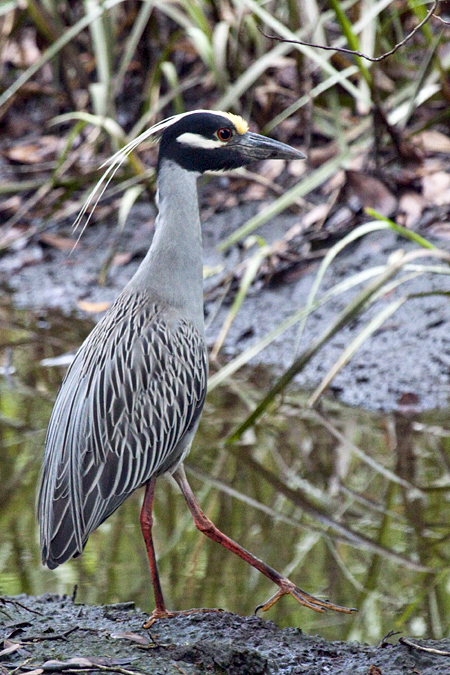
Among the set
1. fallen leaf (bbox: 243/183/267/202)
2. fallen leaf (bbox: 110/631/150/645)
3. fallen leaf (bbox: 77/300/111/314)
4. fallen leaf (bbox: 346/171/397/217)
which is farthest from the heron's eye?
fallen leaf (bbox: 243/183/267/202)

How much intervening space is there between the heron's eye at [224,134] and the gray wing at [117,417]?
A: 0.76 meters

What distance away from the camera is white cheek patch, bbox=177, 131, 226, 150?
3787 millimetres

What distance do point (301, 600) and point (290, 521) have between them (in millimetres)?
773

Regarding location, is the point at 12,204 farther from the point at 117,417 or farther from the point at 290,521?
the point at 117,417

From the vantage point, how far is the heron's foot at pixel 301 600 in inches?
136

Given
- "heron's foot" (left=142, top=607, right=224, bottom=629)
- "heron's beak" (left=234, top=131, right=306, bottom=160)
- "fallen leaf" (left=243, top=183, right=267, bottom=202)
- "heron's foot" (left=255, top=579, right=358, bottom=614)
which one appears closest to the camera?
"heron's foot" (left=142, top=607, right=224, bottom=629)

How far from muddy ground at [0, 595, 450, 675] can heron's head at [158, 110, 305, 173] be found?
1.81 metres

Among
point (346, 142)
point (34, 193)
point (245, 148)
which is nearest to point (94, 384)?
point (245, 148)

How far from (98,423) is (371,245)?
3.59m

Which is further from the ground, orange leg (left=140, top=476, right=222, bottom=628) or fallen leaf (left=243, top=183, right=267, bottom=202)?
fallen leaf (left=243, top=183, right=267, bottom=202)

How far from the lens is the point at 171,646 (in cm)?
302

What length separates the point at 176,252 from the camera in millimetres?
3756

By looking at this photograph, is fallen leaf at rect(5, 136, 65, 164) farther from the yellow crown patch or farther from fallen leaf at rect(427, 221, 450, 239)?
→ the yellow crown patch

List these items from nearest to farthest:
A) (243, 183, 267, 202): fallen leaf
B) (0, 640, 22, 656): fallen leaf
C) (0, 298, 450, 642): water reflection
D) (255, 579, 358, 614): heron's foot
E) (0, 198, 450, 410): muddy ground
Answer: (0, 640, 22, 656): fallen leaf → (255, 579, 358, 614): heron's foot → (0, 298, 450, 642): water reflection → (0, 198, 450, 410): muddy ground → (243, 183, 267, 202): fallen leaf
